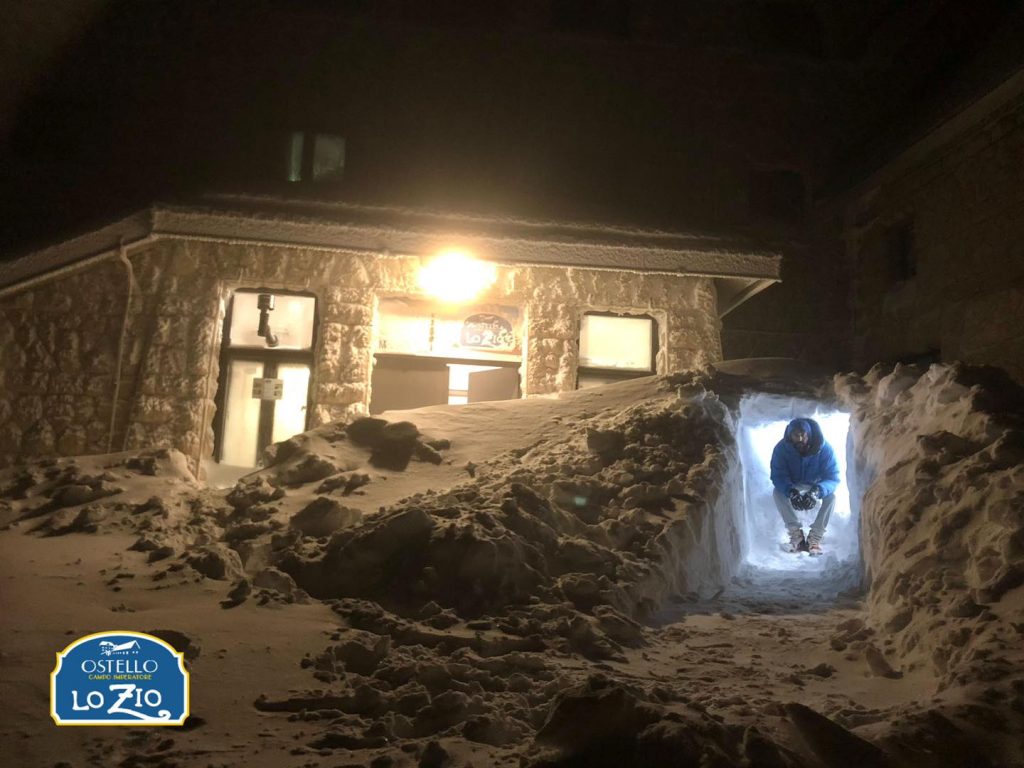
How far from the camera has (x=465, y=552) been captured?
16.4 ft

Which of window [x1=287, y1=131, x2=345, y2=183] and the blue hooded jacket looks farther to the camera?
window [x1=287, y1=131, x2=345, y2=183]

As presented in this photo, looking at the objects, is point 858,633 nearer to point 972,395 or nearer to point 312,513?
point 972,395

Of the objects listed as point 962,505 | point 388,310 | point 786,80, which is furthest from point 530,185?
point 962,505

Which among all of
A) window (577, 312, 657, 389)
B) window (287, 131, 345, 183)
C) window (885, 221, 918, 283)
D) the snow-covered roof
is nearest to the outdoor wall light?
the snow-covered roof

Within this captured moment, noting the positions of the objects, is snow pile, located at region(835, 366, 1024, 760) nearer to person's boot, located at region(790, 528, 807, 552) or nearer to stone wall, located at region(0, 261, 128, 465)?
person's boot, located at region(790, 528, 807, 552)

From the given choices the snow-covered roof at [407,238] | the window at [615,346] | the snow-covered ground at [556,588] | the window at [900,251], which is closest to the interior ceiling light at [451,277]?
the snow-covered roof at [407,238]

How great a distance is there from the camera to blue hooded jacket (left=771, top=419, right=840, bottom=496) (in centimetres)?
759

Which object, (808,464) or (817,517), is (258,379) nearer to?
(808,464)

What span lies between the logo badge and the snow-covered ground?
8cm

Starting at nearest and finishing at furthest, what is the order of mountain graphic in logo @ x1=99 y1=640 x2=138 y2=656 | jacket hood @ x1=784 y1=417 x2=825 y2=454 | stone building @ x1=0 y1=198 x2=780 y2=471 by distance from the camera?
mountain graphic in logo @ x1=99 y1=640 x2=138 y2=656 → jacket hood @ x1=784 y1=417 x2=825 y2=454 → stone building @ x1=0 y1=198 x2=780 y2=471

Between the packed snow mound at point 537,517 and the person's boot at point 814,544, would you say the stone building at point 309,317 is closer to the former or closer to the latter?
the packed snow mound at point 537,517

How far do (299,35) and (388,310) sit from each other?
4.43 meters

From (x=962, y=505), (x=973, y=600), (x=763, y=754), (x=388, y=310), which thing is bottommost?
(x=763, y=754)

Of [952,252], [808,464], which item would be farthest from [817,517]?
[952,252]
